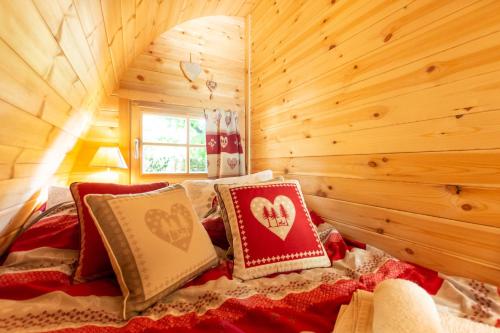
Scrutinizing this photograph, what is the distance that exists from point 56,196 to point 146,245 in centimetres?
102

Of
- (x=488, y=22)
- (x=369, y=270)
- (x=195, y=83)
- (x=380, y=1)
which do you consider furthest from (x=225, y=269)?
(x=195, y=83)

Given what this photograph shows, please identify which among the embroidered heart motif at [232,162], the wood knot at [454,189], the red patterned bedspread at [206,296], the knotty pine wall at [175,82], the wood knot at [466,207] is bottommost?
the red patterned bedspread at [206,296]

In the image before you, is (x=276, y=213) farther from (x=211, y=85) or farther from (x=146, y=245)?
(x=211, y=85)

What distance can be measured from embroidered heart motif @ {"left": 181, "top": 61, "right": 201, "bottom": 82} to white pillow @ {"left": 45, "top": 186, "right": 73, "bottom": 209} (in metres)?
1.35

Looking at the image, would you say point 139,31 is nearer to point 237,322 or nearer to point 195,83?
point 195,83

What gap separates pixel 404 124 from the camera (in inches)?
43.8

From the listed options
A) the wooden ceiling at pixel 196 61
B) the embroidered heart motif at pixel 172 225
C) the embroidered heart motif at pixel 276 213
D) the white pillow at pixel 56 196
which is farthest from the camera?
the wooden ceiling at pixel 196 61

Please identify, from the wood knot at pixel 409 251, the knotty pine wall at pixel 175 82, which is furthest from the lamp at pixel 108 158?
the wood knot at pixel 409 251

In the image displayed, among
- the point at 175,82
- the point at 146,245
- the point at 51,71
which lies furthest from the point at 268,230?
→ the point at 175,82

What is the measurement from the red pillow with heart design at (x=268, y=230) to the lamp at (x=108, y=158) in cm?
104

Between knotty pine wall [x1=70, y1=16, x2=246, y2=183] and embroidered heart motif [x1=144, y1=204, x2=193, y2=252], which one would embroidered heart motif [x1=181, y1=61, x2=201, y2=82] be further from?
embroidered heart motif [x1=144, y1=204, x2=193, y2=252]

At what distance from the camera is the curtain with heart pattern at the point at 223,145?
2.18 meters

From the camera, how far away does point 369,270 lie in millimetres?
954

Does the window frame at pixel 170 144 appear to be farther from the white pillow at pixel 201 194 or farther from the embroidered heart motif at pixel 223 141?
the white pillow at pixel 201 194
